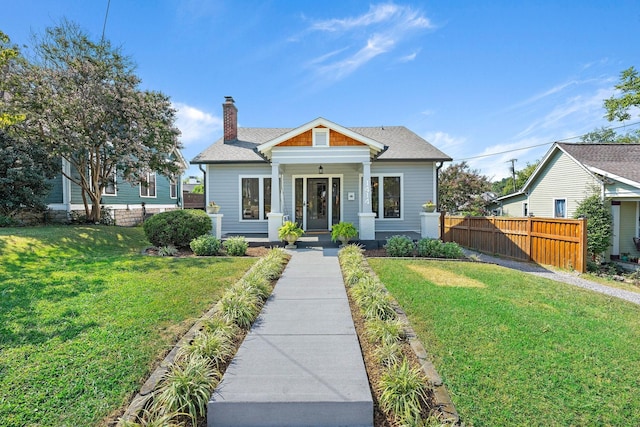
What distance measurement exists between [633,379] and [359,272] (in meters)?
3.82

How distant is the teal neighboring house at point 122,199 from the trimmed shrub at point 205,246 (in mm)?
7276

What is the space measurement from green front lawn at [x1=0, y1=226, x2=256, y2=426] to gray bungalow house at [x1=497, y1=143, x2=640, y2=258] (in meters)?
14.9

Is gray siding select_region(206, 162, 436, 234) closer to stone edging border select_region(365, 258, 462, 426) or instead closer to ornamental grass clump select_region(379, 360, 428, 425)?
stone edging border select_region(365, 258, 462, 426)

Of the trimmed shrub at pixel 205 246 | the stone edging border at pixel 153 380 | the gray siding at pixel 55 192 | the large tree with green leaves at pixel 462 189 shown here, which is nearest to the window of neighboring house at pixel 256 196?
the trimmed shrub at pixel 205 246

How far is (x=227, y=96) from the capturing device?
45.5ft

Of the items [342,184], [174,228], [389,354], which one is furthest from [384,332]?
[342,184]

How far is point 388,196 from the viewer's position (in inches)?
502

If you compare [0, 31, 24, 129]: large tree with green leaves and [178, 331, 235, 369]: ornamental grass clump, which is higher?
[0, 31, 24, 129]: large tree with green leaves

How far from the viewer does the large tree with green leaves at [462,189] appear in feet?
72.9

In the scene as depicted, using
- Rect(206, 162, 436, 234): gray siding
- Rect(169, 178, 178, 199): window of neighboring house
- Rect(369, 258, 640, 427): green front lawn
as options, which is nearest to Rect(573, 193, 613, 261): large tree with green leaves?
Rect(206, 162, 436, 234): gray siding

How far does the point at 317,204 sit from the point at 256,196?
258 cm

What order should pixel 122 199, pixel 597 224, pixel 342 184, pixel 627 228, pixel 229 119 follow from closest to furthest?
1. pixel 597 224
2. pixel 342 184
3. pixel 627 228
4. pixel 229 119
5. pixel 122 199

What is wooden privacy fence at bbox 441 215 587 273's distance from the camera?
9742 mm

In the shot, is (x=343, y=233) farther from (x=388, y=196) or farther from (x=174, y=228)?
(x=174, y=228)
